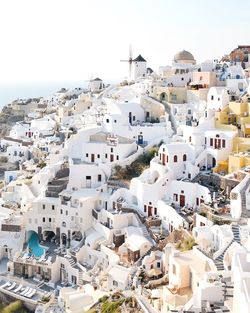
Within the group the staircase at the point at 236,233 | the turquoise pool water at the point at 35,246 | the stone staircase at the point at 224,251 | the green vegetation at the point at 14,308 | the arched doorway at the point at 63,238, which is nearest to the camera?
the stone staircase at the point at 224,251

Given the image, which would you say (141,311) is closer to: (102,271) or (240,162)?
(102,271)

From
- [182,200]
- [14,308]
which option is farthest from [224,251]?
[14,308]

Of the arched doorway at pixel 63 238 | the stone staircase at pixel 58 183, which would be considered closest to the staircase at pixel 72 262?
Result: the arched doorway at pixel 63 238

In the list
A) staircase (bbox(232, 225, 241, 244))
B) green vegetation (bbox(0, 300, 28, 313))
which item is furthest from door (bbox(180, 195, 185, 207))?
green vegetation (bbox(0, 300, 28, 313))

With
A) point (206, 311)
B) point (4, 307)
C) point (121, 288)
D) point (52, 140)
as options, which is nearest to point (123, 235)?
point (121, 288)

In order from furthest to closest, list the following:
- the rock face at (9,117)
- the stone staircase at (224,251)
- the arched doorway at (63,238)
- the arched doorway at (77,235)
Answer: the rock face at (9,117) → the arched doorway at (63,238) → the arched doorway at (77,235) → the stone staircase at (224,251)

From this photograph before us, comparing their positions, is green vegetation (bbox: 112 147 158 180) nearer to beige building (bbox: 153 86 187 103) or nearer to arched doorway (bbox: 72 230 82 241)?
arched doorway (bbox: 72 230 82 241)

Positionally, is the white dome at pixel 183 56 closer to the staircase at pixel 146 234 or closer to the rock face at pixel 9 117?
the rock face at pixel 9 117
